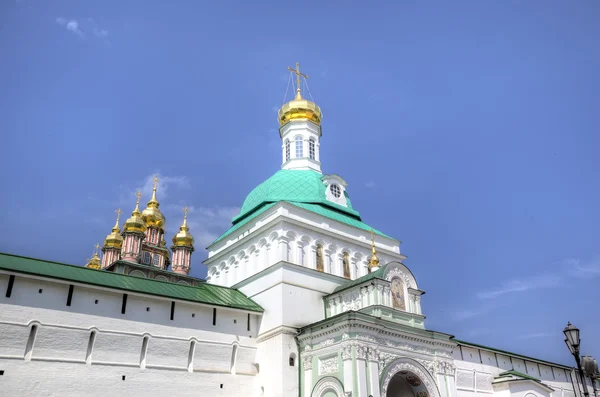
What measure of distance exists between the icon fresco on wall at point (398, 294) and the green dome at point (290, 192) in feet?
16.9

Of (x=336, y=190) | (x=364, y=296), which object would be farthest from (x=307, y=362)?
(x=336, y=190)

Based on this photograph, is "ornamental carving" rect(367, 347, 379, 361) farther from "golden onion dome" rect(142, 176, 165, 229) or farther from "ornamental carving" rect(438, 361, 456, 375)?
"golden onion dome" rect(142, 176, 165, 229)

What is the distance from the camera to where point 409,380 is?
1889 centimetres

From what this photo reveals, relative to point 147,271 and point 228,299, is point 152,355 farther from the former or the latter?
point 147,271

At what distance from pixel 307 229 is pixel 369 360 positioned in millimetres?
6420

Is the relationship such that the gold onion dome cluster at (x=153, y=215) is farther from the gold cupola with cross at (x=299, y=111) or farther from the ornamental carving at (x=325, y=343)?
the ornamental carving at (x=325, y=343)

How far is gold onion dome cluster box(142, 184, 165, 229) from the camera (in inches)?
1517

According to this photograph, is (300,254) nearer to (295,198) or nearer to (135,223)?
(295,198)

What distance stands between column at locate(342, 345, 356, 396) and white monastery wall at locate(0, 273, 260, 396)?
12.3 ft

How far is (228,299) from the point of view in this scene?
2003 cm

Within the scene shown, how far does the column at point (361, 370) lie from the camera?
16.1m

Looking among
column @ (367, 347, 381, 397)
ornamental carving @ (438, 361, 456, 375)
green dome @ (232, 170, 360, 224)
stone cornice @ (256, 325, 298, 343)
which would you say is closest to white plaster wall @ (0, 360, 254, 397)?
stone cornice @ (256, 325, 298, 343)

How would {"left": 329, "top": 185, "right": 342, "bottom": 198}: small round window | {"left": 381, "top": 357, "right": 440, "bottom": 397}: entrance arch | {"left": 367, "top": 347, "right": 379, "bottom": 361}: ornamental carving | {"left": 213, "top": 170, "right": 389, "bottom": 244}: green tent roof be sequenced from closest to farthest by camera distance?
{"left": 367, "top": 347, "right": 379, "bottom": 361}: ornamental carving < {"left": 381, "top": 357, "right": 440, "bottom": 397}: entrance arch < {"left": 213, "top": 170, "right": 389, "bottom": 244}: green tent roof < {"left": 329, "top": 185, "right": 342, "bottom": 198}: small round window

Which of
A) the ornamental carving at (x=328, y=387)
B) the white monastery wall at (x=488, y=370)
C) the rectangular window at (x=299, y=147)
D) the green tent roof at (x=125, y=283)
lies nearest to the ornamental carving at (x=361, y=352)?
the ornamental carving at (x=328, y=387)
